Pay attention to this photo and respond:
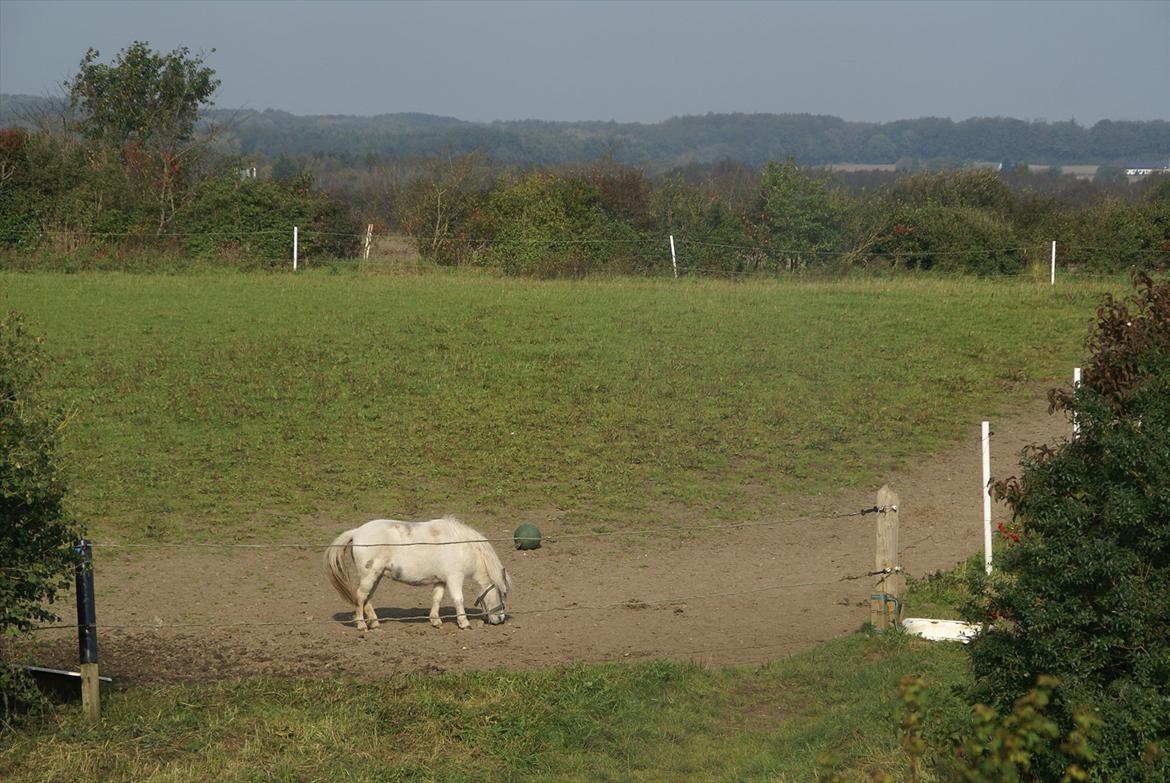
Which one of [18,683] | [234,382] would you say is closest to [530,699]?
[18,683]

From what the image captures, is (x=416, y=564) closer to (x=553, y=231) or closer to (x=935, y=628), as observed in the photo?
(x=935, y=628)

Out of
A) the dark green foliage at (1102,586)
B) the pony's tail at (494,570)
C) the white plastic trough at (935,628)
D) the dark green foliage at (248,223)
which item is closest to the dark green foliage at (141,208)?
the dark green foliage at (248,223)

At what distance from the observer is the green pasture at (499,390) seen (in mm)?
14172

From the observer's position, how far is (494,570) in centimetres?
1020

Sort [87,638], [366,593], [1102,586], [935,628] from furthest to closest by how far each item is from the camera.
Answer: [366,593]
[935,628]
[87,638]
[1102,586]

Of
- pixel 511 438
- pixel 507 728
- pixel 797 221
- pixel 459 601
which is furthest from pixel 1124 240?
pixel 507 728

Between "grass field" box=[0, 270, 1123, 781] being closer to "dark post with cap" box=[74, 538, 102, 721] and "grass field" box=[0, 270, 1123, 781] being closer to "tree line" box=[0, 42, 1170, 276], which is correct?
"dark post with cap" box=[74, 538, 102, 721]

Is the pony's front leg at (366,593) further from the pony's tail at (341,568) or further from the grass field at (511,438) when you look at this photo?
the grass field at (511,438)

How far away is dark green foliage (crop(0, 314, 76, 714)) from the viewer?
6.91 meters

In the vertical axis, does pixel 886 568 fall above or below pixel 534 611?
above

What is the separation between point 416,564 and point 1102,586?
5819mm

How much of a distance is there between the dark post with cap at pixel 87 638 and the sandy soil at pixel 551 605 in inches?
39.3

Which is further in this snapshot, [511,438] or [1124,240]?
[1124,240]

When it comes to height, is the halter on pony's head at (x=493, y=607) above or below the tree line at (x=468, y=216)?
below
